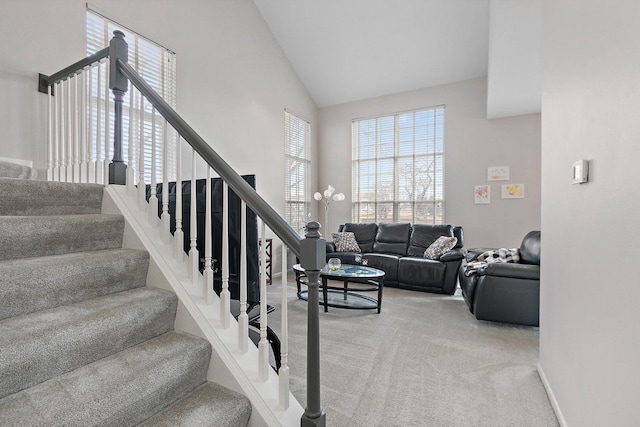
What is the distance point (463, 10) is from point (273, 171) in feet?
12.7

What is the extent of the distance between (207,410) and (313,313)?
21.5 inches

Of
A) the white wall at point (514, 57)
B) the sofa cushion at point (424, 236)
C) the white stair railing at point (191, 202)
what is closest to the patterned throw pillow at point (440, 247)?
the sofa cushion at point (424, 236)

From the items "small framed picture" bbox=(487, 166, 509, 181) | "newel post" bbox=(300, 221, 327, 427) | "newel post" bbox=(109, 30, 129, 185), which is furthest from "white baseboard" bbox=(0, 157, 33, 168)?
"small framed picture" bbox=(487, 166, 509, 181)

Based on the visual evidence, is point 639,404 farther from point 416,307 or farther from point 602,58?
point 416,307

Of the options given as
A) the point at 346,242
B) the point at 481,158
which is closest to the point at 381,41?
the point at 481,158

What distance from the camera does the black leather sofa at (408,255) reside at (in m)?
4.46

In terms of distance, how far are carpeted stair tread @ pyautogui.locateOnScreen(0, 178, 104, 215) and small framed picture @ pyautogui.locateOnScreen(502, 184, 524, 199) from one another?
18.9 ft

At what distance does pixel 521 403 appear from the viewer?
1896 mm

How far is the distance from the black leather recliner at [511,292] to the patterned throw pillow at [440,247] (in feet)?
4.99

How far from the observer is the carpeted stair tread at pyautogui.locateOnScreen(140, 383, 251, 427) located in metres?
1.13

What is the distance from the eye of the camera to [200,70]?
14.1ft

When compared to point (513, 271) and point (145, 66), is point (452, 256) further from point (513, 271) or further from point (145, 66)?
point (145, 66)

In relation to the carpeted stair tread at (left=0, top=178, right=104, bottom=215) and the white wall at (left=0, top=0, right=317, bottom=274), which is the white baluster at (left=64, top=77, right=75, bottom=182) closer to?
the white wall at (left=0, top=0, right=317, bottom=274)

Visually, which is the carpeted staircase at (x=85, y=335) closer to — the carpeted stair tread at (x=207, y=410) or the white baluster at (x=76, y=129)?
the carpeted stair tread at (x=207, y=410)
